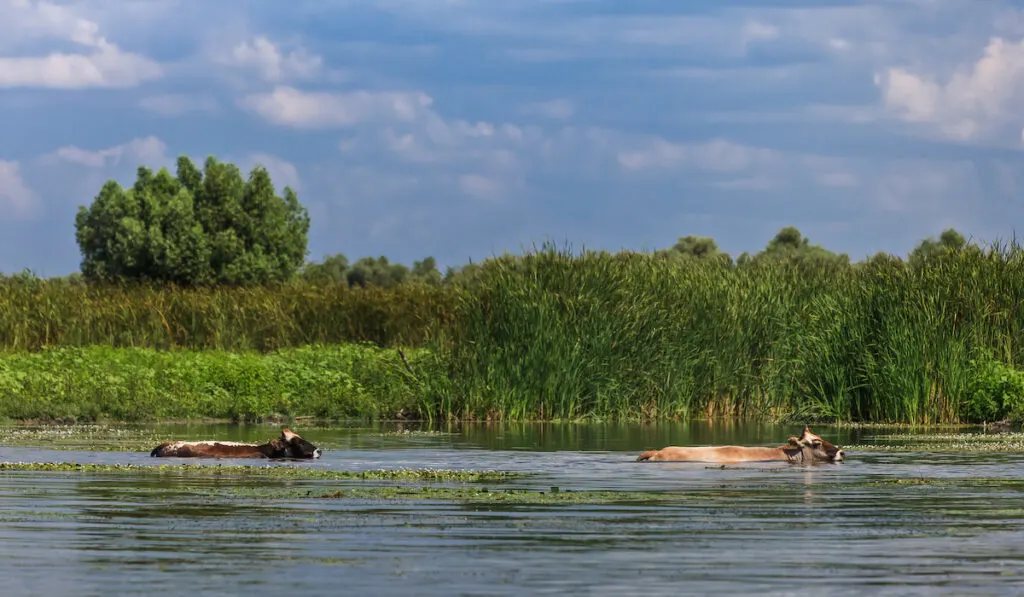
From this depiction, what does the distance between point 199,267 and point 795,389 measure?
2379 inches

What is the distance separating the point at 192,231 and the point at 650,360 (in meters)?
60.0

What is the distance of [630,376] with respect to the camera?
33031 mm

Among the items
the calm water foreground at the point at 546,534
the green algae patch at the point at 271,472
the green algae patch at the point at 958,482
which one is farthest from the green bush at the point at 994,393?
the green algae patch at the point at 271,472

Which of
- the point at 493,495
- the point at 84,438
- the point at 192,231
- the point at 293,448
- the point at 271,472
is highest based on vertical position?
the point at 192,231

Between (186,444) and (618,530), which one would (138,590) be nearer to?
(618,530)

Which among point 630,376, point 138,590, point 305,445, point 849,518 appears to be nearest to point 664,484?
point 849,518

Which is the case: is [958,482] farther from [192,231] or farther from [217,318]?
[192,231]

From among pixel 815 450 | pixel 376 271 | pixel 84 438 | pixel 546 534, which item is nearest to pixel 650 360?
pixel 84 438

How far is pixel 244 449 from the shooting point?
22.2 meters

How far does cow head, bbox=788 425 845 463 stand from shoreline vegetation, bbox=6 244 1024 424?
10.4 meters

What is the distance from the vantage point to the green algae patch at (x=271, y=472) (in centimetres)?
1861

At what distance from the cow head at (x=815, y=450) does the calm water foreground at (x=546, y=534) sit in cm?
48

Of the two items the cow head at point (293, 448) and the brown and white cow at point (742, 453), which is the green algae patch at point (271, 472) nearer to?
the cow head at point (293, 448)

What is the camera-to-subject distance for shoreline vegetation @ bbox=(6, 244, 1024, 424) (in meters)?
31.7
